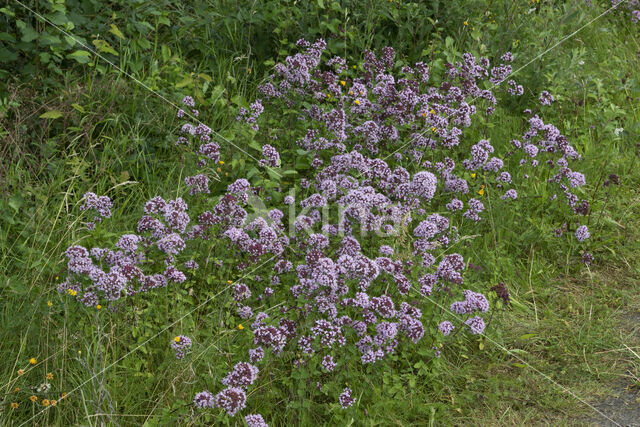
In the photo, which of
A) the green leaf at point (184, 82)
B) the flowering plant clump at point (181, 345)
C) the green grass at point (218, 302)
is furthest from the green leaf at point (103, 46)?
the flowering plant clump at point (181, 345)

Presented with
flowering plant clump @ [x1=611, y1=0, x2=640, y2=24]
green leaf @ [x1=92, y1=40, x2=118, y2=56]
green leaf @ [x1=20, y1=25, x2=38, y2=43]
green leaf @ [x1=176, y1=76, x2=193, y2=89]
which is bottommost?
green leaf @ [x1=20, y1=25, x2=38, y2=43]

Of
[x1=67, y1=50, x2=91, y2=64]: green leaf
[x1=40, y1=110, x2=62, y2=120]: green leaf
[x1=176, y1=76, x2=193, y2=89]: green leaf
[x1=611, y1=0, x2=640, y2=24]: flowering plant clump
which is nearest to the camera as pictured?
[x1=40, y1=110, x2=62, y2=120]: green leaf

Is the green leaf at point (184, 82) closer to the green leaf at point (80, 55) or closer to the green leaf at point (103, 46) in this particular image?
the green leaf at point (103, 46)

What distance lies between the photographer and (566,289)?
4770 millimetres

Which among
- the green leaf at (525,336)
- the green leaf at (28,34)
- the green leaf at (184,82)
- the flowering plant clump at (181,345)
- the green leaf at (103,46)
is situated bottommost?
the flowering plant clump at (181,345)

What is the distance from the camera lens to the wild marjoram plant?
353 centimetres

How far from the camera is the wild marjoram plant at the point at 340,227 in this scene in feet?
11.6

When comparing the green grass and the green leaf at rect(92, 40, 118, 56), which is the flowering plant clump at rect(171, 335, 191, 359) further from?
the green leaf at rect(92, 40, 118, 56)

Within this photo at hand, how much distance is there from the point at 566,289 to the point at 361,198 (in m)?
1.88

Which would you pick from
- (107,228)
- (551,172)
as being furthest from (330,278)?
(551,172)

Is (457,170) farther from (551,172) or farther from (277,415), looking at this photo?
(277,415)

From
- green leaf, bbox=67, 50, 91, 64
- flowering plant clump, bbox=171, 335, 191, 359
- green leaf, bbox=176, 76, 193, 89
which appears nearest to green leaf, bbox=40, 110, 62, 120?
green leaf, bbox=67, 50, 91, 64

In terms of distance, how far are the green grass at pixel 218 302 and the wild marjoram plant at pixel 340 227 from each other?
0.65ft

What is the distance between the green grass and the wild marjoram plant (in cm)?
20
